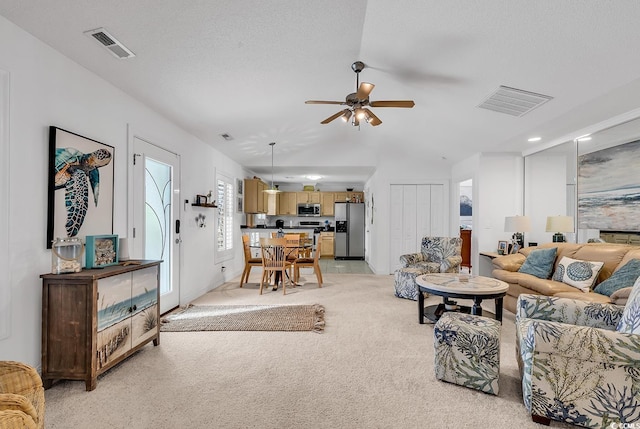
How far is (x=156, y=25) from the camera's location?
7.73ft

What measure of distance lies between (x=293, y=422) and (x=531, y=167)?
5248 mm

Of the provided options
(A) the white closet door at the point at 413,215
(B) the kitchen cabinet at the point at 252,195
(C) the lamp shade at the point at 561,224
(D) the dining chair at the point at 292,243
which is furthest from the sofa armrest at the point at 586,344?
(B) the kitchen cabinet at the point at 252,195

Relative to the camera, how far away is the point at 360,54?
320 centimetres

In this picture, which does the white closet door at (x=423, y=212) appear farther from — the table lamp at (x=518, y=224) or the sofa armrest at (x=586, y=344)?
the sofa armrest at (x=586, y=344)

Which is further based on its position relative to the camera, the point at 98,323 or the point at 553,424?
the point at 98,323

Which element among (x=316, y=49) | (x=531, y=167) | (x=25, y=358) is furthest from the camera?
(x=531, y=167)

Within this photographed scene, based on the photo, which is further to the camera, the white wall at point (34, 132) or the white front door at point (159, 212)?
the white front door at point (159, 212)

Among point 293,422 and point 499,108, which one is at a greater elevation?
point 499,108

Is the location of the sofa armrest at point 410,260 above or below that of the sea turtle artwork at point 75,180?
below

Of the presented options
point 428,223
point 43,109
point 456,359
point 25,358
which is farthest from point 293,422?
point 428,223

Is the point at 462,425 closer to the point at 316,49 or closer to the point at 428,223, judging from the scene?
the point at 316,49

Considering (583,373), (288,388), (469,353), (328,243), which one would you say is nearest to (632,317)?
Answer: (583,373)

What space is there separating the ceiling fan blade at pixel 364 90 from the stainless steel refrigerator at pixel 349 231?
6782mm

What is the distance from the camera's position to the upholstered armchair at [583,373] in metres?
1.72
